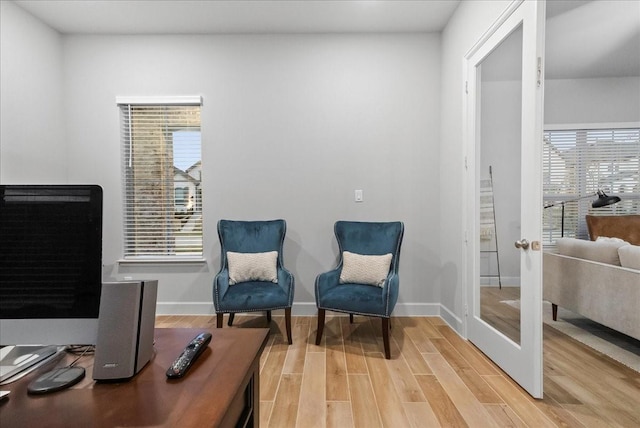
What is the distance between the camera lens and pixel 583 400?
6.16 ft

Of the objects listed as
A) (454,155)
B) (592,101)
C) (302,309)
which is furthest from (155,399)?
(592,101)

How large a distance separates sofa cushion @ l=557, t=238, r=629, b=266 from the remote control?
301 centimetres

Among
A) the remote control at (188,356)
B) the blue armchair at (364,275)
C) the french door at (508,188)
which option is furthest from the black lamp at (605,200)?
the remote control at (188,356)

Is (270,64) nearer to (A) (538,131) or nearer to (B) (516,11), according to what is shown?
(B) (516,11)

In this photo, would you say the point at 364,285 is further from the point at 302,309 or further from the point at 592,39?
the point at 592,39

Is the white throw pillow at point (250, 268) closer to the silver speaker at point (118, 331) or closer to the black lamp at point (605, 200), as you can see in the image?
the silver speaker at point (118, 331)

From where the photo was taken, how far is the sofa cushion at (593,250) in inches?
100

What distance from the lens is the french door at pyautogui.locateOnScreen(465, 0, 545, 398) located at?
187 centimetres

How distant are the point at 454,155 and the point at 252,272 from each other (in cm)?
211

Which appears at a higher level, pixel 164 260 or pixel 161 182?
pixel 161 182

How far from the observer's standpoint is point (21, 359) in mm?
834

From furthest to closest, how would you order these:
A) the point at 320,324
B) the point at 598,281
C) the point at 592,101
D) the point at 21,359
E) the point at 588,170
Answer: the point at 588,170 → the point at 592,101 → the point at 320,324 → the point at 598,281 → the point at 21,359

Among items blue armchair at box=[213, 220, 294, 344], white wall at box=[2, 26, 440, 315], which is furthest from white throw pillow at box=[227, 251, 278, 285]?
white wall at box=[2, 26, 440, 315]

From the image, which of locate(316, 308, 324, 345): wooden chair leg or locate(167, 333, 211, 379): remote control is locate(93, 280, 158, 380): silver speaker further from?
locate(316, 308, 324, 345): wooden chair leg
